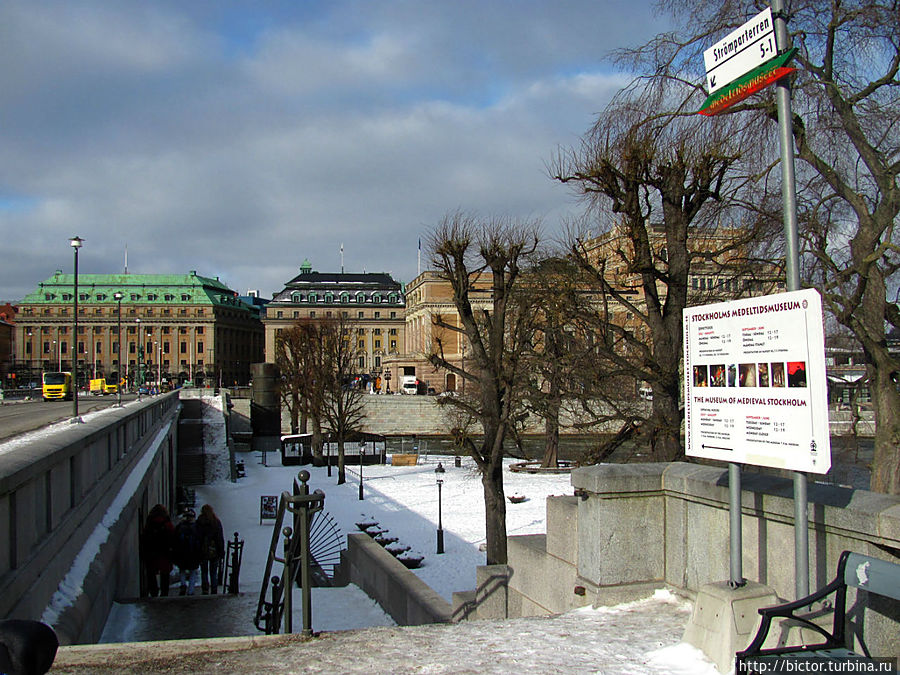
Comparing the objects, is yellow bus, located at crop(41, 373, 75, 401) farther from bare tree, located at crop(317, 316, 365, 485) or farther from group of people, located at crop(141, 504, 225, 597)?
group of people, located at crop(141, 504, 225, 597)

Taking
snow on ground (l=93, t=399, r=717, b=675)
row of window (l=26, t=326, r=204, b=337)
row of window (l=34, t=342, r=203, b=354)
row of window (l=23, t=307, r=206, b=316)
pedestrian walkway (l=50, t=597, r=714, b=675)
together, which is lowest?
snow on ground (l=93, t=399, r=717, b=675)

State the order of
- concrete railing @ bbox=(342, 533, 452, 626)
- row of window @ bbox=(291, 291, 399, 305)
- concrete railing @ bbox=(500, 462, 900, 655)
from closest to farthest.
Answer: concrete railing @ bbox=(500, 462, 900, 655)
concrete railing @ bbox=(342, 533, 452, 626)
row of window @ bbox=(291, 291, 399, 305)

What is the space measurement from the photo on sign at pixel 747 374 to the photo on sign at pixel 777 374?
18cm

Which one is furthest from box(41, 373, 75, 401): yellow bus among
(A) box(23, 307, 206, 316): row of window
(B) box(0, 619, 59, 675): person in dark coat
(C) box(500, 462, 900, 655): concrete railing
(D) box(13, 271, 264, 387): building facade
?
(A) box(23, 307, 206, 316): row of window

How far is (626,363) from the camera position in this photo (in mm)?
14898

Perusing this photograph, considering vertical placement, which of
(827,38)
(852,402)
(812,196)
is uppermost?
(827,38)

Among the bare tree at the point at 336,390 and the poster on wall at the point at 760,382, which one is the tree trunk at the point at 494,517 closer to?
the poster on wall at the point at 760,382

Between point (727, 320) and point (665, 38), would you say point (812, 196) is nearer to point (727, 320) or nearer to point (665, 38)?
point (665, 38)

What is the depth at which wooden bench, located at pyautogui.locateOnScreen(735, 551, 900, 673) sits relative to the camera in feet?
13.9

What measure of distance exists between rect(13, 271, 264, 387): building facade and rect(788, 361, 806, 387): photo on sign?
5261 inches

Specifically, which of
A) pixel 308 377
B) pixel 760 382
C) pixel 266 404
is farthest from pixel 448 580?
pixel 266 404

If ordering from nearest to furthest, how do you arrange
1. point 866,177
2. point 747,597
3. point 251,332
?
point 747,597, point 866,177, point 251,332

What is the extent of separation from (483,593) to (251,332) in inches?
6148

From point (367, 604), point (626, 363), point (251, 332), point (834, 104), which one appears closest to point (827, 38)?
point (834, 104)
